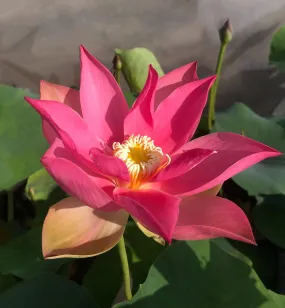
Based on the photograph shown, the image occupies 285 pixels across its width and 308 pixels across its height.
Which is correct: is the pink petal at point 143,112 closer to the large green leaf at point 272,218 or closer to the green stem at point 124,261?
the green stem at point 124,261

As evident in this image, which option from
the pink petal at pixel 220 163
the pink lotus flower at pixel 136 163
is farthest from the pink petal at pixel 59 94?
the pink petal at pixel 220 163

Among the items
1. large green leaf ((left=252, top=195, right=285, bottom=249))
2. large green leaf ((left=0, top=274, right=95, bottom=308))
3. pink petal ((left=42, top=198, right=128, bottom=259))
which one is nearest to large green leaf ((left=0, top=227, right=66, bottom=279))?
large green leaf ((left=0, top=274, right=95, bottom=308))

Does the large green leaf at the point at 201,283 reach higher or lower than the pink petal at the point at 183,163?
lower

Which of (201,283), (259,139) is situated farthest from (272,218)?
(201,283)

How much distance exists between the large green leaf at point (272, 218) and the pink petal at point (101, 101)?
0.29m

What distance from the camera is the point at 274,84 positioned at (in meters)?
0.89

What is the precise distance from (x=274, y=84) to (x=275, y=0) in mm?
139

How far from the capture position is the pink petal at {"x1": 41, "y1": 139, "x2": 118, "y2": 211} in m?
0.37

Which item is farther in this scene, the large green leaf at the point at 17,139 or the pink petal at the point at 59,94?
the large green leaf at the point at 17,139

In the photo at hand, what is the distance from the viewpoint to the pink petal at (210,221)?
0.39 metres

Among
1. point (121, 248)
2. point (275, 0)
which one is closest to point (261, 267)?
point (121, 248)

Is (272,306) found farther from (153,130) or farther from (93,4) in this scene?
(93,4)

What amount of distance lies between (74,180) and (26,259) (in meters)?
0.24

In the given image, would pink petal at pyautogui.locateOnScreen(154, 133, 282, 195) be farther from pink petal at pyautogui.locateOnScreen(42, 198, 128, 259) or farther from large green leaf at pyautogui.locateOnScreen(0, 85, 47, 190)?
large green leaf at pyautogui.locateOnScreen(0, 85, 47, 190)
